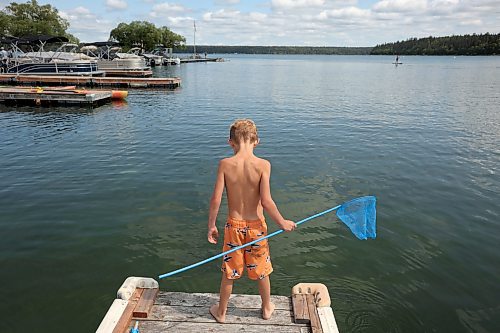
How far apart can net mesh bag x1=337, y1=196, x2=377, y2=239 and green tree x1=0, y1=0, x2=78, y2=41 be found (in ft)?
326

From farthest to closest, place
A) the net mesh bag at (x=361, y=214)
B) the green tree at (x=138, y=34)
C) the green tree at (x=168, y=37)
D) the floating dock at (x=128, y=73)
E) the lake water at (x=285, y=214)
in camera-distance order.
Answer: the green tree at (x=168, y=37)
the green tree at (x=138, y=34)
the floating dock at (x=128, y=73)
the lake water at (x=285, y=214)
the net mesh bag at (x=361, y=214)

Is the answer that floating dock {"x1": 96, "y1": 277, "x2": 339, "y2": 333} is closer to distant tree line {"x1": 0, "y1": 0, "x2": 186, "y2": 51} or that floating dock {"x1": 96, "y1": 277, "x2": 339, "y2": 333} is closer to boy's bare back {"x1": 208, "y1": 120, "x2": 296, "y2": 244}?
boy's bare back {"x1": 208, "y1": 120, "x2": 296, "y2": 244}

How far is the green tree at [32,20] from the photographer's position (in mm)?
83125

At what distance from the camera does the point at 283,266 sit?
754 centimetres

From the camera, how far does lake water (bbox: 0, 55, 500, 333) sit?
21.3 feet

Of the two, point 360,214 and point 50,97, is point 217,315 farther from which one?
point 50,97

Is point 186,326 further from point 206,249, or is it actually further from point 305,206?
point 305,206

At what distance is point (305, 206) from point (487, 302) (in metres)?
4.82

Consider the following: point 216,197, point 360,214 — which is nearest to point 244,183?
point 216,197

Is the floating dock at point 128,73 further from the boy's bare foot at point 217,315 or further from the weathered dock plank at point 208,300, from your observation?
the boy's bare foot at point 217,315

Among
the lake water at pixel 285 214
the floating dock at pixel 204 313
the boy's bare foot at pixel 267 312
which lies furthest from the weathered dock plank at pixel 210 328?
the lake water at pixel 285 214

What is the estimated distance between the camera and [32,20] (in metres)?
88.5

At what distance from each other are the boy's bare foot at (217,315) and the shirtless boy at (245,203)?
0.33 meters

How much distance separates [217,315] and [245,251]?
986 mm
